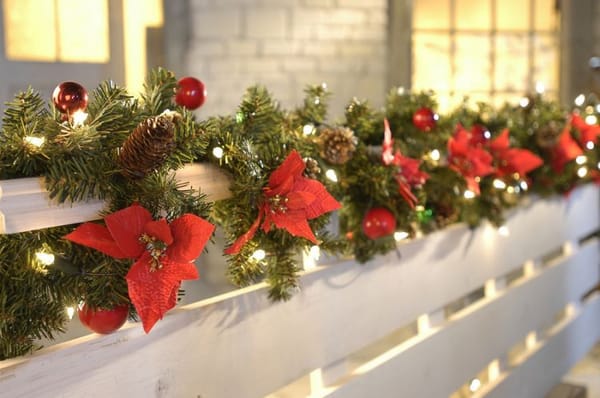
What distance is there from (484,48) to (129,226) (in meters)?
3.87

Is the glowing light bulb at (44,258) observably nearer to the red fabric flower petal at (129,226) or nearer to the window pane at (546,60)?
the red fabric flower petal at (129,226)

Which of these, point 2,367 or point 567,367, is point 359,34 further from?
point 2,367

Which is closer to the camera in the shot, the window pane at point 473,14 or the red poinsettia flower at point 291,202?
the red poinsettia flower at point 291,202

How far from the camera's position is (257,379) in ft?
4.99

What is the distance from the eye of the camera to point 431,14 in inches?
179

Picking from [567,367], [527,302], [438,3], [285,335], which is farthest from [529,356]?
[438,3]

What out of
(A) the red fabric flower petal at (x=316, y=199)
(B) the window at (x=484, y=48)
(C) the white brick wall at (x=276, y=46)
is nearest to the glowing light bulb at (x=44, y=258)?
(A) the red fabric flower petal at (x=316, y=199)

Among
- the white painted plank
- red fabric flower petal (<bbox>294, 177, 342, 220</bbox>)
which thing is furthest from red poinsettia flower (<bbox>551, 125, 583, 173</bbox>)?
red fabric flower petal (<bbox>294, 177, 342, 220</bbox>)

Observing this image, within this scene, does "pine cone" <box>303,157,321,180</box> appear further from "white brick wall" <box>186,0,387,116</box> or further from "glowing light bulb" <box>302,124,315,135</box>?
"white brick wall" <box>186,0,387,116</box>

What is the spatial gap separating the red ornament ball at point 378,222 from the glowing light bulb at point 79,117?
2.38ft

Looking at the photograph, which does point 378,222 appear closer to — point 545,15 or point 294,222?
point 294,222

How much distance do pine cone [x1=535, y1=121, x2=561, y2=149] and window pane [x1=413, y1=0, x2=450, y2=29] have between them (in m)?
2.02

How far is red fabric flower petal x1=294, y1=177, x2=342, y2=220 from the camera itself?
134 centimetres

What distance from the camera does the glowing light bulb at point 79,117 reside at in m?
1.13
